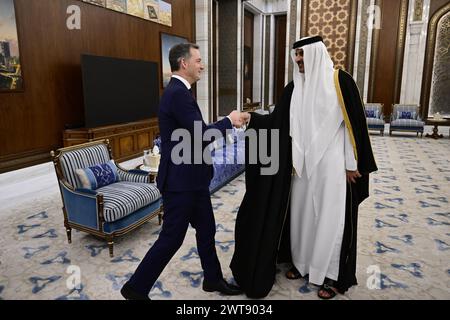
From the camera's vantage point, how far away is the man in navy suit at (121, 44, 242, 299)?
5.84ft

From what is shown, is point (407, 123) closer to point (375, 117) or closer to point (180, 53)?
point (375, 117)

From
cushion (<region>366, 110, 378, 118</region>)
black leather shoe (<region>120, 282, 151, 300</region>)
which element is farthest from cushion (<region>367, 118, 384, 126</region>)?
black leather shoe (<region>120, 282, 151, 300</region>)

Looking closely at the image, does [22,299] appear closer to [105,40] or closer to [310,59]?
[310,59]

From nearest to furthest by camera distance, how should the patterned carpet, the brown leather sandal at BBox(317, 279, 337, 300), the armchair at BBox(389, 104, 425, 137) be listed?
1. the brown leather sandal at BBox(317, 279, 337, 300)
2. the patterned carpet
3. the armchair at BBox(389, 104, 425, 137)

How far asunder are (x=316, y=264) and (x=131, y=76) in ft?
17.6

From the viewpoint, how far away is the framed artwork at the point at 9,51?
437cm

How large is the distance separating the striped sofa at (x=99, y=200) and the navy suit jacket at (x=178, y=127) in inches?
40.2

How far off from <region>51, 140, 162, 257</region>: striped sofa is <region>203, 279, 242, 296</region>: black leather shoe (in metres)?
0.93

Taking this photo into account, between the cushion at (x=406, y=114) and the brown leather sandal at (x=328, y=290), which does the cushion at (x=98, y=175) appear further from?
the cushion at (x=406, y=114)

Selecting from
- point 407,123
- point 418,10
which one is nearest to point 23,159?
point 407,123

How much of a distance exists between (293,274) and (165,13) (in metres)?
6.96

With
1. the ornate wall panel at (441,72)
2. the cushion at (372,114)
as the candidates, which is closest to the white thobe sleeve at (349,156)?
the cushion at (372,114)

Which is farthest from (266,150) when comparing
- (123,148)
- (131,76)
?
(131,76)

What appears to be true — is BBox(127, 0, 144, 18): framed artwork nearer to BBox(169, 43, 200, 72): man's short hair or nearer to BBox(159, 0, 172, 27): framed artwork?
BBox(159, 0, 172, 27): framed artwork
